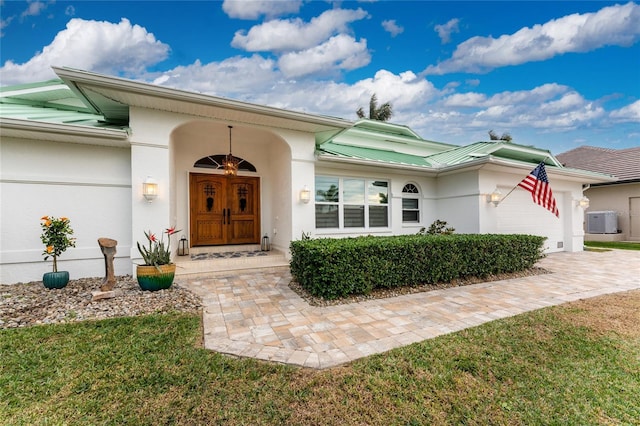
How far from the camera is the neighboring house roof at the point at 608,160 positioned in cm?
1446

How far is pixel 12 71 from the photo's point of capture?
29.3ft

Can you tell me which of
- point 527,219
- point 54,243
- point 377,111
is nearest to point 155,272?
point 54,243

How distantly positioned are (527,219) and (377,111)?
15.0 m

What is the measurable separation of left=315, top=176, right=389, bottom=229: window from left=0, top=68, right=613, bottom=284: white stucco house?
4 centimetres

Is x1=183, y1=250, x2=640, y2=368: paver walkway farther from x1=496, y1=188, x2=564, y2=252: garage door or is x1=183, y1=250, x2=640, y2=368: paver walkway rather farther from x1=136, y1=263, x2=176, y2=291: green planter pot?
x1=496, y1=188, x2=564, y2=252: garage door

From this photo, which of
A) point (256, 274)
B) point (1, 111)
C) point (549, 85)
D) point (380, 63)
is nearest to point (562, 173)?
point (549, 85)

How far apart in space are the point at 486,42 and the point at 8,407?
1435cm

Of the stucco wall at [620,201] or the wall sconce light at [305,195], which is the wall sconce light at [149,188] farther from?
the stucco wall at [620,201]

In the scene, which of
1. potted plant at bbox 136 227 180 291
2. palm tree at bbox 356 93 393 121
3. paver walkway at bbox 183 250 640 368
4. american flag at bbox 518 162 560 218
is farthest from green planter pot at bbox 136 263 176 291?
palm tree at bbox 356 93 393 121

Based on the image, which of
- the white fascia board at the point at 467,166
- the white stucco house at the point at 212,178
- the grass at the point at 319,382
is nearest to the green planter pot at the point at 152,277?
the white stucco house at the point at 212,178

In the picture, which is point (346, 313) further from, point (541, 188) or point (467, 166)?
point (541, 188)

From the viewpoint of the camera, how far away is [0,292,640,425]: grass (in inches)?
78.4

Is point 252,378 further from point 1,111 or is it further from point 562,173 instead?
point 562,173

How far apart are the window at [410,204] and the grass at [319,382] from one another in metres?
6.41
